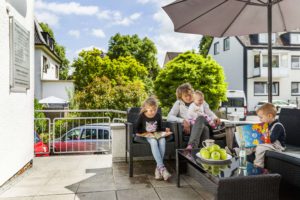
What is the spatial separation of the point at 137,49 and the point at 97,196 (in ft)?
95.3

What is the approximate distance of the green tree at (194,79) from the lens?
Result: 1503 centimetres

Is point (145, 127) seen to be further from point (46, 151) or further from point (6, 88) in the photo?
point (46, 151)

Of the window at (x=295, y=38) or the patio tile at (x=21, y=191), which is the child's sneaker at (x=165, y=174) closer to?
the patio tile at (x=21, y=191)

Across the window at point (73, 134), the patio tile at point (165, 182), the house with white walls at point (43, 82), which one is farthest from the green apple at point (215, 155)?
the house with white walls at point (43, 82)

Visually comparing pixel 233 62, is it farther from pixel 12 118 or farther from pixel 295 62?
pixel 12 118

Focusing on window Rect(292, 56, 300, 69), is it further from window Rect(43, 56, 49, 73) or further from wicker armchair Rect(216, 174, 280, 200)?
wicker armchair Rect(216, 174, 280, 200)

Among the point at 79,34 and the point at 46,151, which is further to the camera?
the point at 79,34

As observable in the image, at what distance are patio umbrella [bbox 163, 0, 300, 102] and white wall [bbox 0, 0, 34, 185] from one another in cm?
204

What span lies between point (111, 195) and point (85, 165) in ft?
4.88

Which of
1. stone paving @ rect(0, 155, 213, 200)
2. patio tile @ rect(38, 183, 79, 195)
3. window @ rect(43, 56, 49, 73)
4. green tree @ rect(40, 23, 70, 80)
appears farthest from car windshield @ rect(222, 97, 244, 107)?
green tree @ rect(40, 23, 70, 80)

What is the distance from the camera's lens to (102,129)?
607 centimetres

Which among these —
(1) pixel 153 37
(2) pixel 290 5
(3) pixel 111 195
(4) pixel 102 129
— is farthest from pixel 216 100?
(1) pixel 153 37

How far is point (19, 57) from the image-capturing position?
3631 mm

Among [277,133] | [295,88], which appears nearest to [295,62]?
[295,88]
